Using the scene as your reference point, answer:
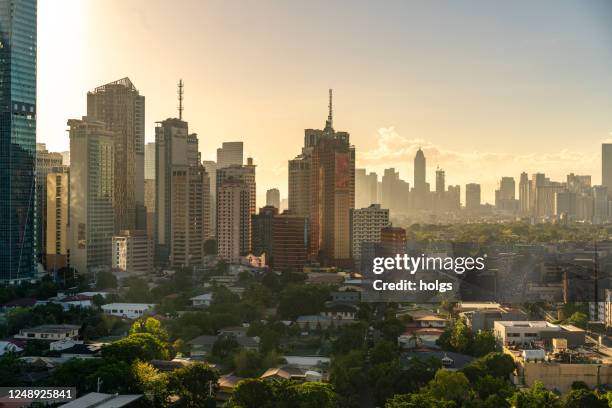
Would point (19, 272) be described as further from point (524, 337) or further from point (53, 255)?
point (524, 337)

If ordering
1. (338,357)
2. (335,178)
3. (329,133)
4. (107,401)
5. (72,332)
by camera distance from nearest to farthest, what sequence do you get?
(107,401) < (338,357) < (72,332) < (335,178) < (329,133)

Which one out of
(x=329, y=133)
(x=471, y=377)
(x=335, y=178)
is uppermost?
(x=329, y=133)

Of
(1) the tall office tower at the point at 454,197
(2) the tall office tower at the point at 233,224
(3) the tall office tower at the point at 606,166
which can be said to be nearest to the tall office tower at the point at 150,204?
(2) the tall office tower at the point at 233,224

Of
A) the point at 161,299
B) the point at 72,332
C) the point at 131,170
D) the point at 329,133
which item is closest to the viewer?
the point at 72,332

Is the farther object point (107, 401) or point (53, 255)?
point (53, 255)

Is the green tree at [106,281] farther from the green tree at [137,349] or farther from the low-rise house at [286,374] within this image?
the low-rise house at [286,374]

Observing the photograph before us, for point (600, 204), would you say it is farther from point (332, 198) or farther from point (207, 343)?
point (207, 343)

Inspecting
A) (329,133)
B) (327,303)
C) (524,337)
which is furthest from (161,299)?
(329,133)
